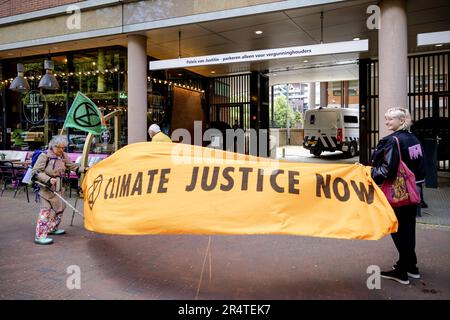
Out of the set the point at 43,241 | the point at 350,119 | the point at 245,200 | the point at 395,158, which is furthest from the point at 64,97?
the point at 350,119

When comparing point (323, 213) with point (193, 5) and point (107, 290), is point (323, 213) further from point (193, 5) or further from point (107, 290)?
point (193, 5)

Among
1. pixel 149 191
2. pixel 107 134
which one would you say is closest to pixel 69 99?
pixel 107 134

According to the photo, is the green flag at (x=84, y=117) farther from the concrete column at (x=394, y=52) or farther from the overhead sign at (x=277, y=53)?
the concrete column at (x=394, y=52)

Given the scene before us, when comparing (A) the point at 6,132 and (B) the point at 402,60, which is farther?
(A) the point at 6,132

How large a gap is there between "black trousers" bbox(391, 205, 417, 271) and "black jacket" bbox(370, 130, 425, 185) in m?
0.39

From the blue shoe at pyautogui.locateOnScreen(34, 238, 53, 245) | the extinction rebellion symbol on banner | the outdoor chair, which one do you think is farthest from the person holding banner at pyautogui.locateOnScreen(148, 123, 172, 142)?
the extinction rebellion symbol on banner

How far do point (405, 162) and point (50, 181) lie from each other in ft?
17.1

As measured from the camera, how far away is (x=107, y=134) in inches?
508

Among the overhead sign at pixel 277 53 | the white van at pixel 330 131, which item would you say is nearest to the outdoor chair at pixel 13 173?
the overhead sign at pixel 277 53

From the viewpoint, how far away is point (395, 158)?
14.2 ft

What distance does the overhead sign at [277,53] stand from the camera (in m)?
8.15

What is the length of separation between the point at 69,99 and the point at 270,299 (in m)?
12.0

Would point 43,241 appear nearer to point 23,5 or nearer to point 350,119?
point 23,5
